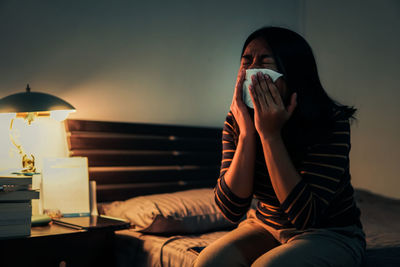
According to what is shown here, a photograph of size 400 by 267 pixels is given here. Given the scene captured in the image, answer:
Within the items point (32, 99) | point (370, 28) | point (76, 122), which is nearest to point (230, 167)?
point (32, 99)

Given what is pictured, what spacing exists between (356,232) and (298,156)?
0.85 ft

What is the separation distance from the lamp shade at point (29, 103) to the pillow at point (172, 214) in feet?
1.84

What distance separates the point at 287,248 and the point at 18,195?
3.38ft

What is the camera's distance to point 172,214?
1739mm

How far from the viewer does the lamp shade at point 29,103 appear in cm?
159

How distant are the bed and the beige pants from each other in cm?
27

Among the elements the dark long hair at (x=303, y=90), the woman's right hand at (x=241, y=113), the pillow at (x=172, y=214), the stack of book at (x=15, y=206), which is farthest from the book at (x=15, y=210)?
the dark long hair at (x=303, y=90)

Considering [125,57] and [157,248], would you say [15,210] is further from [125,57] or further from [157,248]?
[125,57]

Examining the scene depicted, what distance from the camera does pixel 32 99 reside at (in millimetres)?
1630

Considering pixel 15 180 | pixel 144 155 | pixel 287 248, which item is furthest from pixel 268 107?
pixel 144 155

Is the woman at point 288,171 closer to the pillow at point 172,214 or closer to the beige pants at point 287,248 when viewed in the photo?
the beige pants at point 287,248

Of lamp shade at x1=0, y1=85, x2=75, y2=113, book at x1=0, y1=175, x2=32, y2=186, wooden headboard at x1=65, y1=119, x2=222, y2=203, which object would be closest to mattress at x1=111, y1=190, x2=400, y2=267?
wooden headboard at x1=65, y1=119, x2=222, y2=203

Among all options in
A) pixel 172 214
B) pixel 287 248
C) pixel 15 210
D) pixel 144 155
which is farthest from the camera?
pixel 144 155

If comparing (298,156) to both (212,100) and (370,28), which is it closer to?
(212,100)
